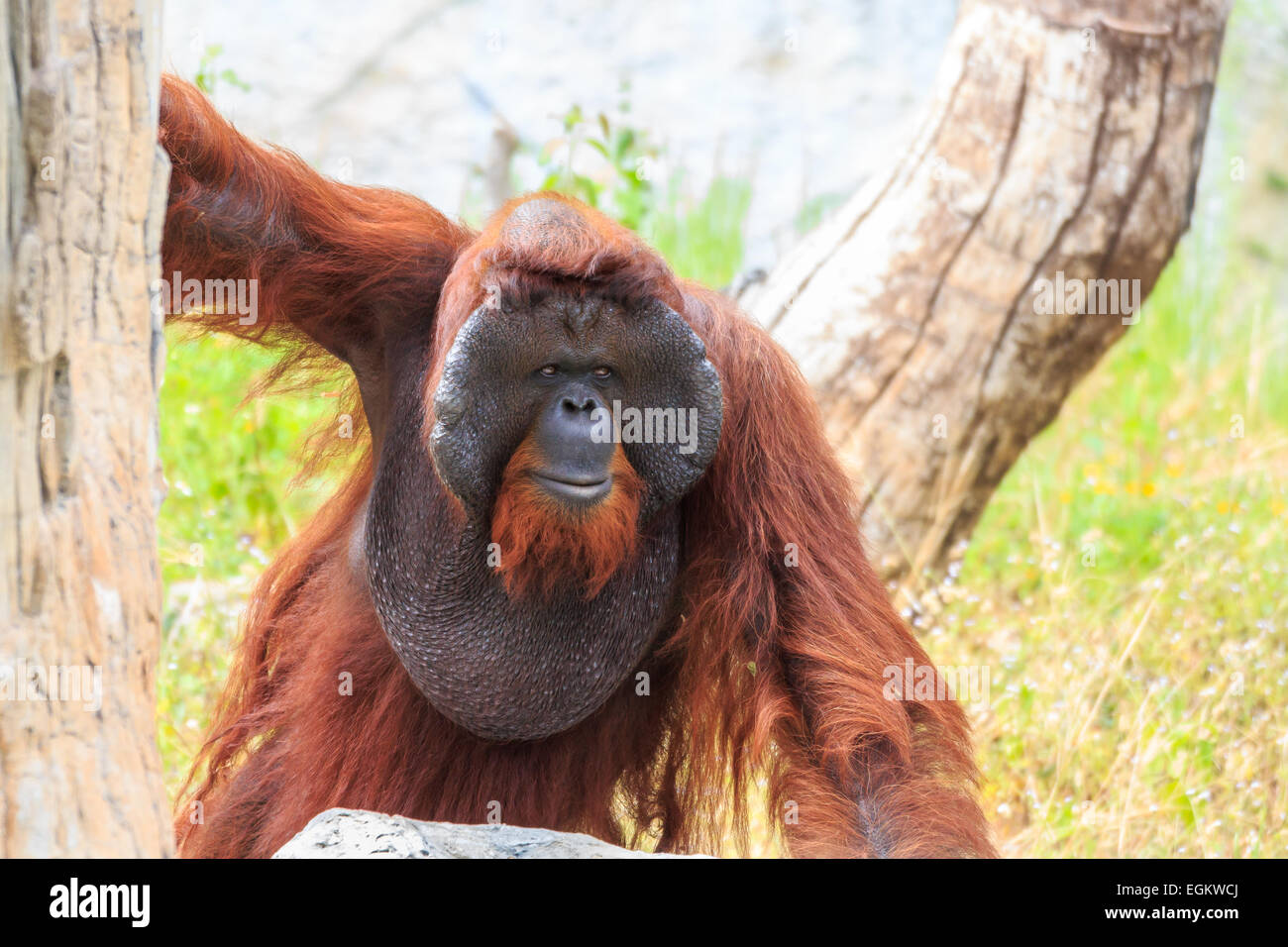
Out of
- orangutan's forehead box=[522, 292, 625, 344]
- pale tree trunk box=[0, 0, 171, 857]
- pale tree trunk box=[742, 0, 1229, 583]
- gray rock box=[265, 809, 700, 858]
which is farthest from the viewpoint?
pale tree trunk box=[742, 0, 1229, 583]

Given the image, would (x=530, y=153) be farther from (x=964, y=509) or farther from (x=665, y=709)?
(x=665, y=709)

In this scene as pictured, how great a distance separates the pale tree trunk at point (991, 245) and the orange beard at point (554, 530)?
190 cm

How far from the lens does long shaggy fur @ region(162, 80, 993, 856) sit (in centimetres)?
264

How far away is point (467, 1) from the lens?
10203 millimetres

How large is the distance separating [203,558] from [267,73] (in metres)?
6.33

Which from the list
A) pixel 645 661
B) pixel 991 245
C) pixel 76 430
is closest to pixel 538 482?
pixel 645 661

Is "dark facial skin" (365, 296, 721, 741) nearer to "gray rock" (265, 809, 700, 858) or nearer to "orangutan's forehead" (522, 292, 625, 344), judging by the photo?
"orangutan's forehead" (522, 292, 625, 344)

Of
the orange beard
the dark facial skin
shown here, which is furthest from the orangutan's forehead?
the orange beard

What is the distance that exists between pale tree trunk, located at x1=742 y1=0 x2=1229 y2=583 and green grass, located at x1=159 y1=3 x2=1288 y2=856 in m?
0.48

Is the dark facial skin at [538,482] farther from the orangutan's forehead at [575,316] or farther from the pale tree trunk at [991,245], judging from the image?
the pale tree trunk at [991,245]

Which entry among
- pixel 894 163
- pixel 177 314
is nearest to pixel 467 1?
pixel 894 163

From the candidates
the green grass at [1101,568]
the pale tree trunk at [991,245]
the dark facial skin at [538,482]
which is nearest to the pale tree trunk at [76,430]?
the dark facial skin at [538,482]

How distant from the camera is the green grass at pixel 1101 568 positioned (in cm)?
386

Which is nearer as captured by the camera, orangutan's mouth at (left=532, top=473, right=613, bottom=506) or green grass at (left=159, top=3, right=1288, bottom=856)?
orangutan's mouth at (left=532, top=473, right=613, bottom=506)
